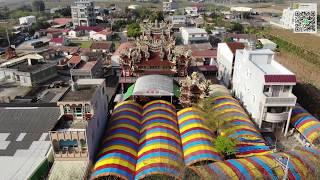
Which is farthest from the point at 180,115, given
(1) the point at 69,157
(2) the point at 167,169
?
(1) the point at 69,157

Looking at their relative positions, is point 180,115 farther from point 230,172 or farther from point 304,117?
point 304,117

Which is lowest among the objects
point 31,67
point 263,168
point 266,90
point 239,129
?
point 263,168

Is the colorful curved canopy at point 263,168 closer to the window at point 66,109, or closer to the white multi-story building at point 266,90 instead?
the white multi-story building at point 266,90

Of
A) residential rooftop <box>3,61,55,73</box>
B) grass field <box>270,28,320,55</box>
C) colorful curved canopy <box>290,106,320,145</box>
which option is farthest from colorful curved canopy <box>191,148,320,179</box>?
grass field <box>270,28,320,55</box>

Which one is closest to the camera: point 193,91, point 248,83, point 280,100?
point 280,100

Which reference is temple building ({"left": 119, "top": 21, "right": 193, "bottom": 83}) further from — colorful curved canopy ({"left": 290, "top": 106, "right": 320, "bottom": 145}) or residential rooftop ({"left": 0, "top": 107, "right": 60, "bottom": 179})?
colorful curved canopy ({"left": 290, "top": 106, "right": 320, "bottom": 145})

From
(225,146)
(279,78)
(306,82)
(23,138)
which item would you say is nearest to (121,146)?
(225,146)

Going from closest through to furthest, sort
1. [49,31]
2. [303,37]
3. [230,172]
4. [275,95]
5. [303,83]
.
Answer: [230,172] < [275,95] < [303,83] < [303,37] < [49,31]

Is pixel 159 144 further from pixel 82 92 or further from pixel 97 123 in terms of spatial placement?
pixel 82 92
